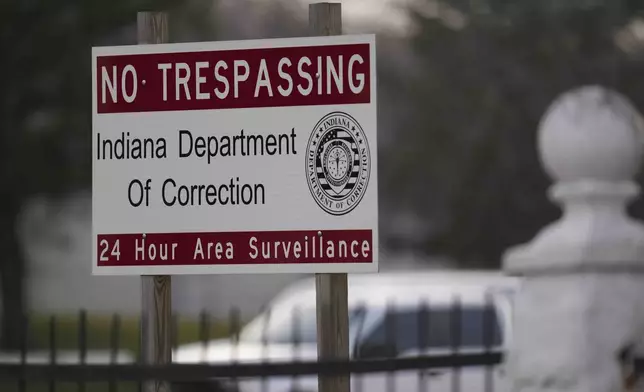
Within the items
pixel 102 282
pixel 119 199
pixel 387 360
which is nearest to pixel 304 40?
pixel 119 199

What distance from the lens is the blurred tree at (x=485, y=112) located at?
1883 centimetres

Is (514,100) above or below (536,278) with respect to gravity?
above

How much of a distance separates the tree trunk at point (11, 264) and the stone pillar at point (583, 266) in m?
16.4

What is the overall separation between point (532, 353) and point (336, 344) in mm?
1195

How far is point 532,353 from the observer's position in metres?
4.99

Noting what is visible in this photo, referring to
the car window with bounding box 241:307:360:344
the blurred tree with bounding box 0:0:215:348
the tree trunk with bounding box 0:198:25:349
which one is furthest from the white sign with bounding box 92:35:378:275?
the tree trunk with bounding box 0:198:25:349

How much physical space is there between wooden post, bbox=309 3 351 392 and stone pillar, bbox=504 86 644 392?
1078 mm

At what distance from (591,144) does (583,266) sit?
501 mm

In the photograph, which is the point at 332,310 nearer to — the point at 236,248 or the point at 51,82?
the point at 236,248

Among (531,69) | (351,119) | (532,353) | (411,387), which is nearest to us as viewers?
(351,119)

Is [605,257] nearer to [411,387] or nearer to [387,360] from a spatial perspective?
[387,360]

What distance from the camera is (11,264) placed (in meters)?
21.8

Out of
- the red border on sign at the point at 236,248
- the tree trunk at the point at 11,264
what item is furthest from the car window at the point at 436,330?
the tree trunk at the point at 11,264

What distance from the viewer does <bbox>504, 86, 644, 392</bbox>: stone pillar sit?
4.83m
